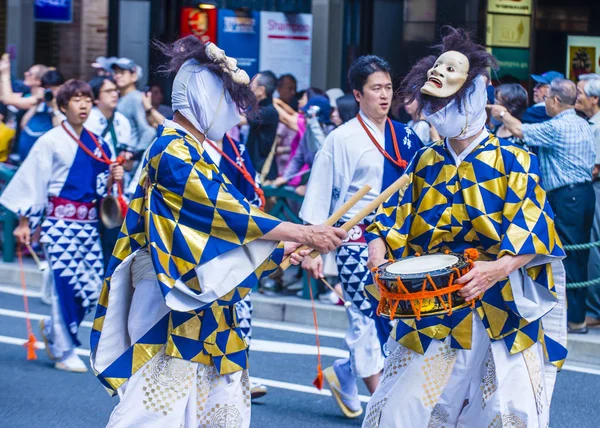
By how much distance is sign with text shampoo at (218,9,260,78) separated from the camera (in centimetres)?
1550

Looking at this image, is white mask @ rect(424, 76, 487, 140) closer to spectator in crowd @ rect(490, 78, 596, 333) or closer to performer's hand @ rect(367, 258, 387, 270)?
performer's hand @ rect(367, 258, 387, 270)

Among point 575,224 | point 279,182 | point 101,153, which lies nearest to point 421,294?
point 101,153

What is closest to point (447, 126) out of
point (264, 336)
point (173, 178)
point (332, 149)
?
point (173, 178)

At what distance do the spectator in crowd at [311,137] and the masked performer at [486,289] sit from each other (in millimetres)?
5270

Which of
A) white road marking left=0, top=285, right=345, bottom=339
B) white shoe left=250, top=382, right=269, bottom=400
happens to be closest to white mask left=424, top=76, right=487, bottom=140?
white shoe left=250, top=382, right=269, bottom=400

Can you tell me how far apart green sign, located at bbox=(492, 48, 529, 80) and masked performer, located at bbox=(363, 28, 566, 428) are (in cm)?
913

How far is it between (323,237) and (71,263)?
353cm

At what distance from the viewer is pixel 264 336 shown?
352 inches

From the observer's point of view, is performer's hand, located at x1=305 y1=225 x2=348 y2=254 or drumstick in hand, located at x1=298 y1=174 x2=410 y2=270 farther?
drumstick in hand, located at x1=298 y1=174 x2=410 y2=270

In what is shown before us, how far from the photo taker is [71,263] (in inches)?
306

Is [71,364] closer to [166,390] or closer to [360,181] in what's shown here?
[360,181]

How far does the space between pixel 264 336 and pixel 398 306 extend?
15.1ft

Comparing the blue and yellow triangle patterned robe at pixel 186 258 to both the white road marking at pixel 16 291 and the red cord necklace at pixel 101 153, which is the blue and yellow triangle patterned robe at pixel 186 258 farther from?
the white road marking at pixel 16 291

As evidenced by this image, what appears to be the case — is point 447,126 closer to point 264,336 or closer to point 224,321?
point 224,321
